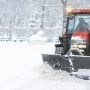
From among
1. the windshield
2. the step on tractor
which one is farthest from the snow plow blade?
the windshield

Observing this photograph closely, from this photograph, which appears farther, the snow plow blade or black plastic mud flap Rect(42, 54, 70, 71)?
black plastic mud flap Rect(42, 54, 70, 71)

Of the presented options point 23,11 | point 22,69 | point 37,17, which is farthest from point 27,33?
point 22,69

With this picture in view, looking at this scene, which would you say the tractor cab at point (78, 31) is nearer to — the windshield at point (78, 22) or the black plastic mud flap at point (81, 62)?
the windshield at point (78, 22)

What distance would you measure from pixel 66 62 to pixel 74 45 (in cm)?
82

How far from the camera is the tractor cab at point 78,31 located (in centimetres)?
1123

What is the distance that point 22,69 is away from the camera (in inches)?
525

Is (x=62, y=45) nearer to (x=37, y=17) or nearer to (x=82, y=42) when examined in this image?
(x=82, y=42)

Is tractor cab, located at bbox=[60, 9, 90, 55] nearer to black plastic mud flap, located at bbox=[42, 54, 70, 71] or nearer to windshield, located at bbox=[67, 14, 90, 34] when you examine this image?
windshield, located at bbox=[67, 14, 90, 34]

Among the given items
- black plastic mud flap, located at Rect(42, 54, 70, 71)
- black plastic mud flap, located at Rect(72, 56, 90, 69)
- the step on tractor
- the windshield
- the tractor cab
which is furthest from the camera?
the windshield

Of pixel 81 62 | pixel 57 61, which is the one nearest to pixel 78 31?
Answer: pixel 57 61

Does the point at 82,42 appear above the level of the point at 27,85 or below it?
above

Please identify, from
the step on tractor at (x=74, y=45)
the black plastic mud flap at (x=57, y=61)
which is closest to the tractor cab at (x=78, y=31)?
the step on tractor at (x=74, y=45)

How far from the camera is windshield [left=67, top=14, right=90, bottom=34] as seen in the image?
11.8m

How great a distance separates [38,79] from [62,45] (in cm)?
236
